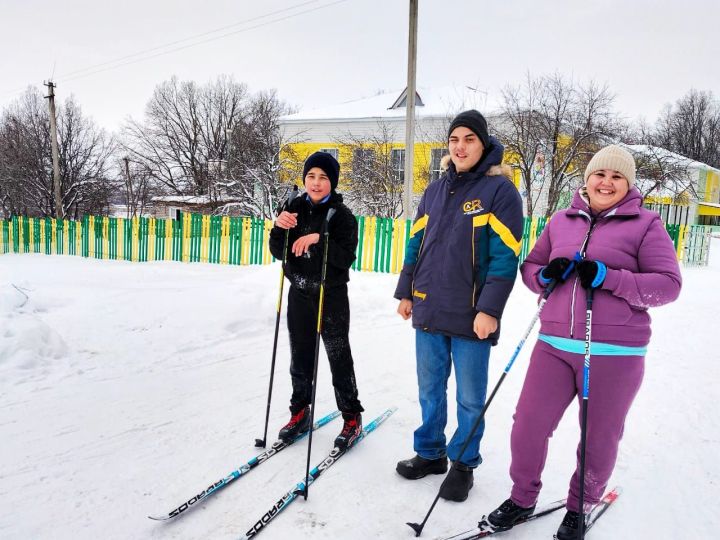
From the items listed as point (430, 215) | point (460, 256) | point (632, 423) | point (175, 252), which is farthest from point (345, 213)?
point (175, 252)

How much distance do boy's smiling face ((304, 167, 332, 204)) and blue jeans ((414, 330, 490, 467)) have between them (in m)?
1.09

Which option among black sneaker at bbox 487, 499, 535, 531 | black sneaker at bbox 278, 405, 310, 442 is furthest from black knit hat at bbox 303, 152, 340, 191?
black sneaker at bbox 487, 499, 535, 531

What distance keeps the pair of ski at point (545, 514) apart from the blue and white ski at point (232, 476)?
1177 mm

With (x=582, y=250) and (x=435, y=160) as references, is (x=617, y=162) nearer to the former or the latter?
(x=582, y=250)

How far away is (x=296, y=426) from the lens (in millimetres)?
3090

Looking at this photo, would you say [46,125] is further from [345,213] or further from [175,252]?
[345,213]

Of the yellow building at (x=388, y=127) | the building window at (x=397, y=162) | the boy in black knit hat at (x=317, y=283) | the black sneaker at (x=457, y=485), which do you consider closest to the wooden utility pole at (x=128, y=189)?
the yellow building at (x=388, y=127)

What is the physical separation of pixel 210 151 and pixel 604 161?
40.4 meters

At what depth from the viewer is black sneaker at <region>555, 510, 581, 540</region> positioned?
212cm

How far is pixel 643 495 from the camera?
2.54 meters

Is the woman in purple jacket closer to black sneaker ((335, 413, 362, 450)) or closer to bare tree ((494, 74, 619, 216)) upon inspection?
black sneaker ((335, 413, 362, 450))

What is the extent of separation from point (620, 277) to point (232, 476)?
2194 mm

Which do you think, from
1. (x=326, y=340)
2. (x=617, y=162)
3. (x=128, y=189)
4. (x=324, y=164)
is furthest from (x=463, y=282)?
(x=128, y=189)

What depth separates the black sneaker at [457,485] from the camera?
2.46 m
